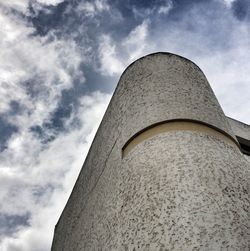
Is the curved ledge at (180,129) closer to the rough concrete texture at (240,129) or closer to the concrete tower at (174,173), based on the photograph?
the concrete tower at (174,173)

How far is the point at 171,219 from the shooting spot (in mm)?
890

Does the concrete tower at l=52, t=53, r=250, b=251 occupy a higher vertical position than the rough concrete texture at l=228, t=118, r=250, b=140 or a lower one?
lower

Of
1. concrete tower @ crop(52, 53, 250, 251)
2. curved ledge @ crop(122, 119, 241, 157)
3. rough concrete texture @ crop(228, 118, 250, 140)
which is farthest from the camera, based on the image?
rough concrete texture @ crop(228, 118, 250, 140)

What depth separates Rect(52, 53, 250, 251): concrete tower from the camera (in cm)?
86

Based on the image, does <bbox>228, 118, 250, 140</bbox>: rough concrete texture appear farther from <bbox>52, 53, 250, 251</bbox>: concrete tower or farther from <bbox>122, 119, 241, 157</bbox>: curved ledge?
<bbox>122, 119, 241, 157</bbox>: curved ledge

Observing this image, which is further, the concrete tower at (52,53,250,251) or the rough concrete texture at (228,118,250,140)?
the rough concrete texture at (228,118,250,140)

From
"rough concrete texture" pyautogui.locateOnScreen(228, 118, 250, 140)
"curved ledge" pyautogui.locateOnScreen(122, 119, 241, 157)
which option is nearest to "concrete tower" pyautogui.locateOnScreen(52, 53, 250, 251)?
"curved ledge" pyautogui.locateOnScreen(122, 119, 241, 157)

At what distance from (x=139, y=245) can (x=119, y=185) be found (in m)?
0.41

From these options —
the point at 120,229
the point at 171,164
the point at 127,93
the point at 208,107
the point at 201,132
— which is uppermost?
the point at 127,93

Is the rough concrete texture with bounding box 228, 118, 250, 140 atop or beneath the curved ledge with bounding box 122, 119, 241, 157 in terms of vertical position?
atop

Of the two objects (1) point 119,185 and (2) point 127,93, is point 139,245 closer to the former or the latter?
(1) point 119,185

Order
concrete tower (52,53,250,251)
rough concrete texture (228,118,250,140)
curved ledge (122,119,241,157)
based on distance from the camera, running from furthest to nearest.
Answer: rough concrete texture (228,118,250,140) → curved ledge (122,119,241,157) → concrete tower (52,53,250,251)

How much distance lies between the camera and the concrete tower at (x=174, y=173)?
33.7 inches

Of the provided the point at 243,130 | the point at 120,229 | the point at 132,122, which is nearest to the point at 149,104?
the point at 132,122
